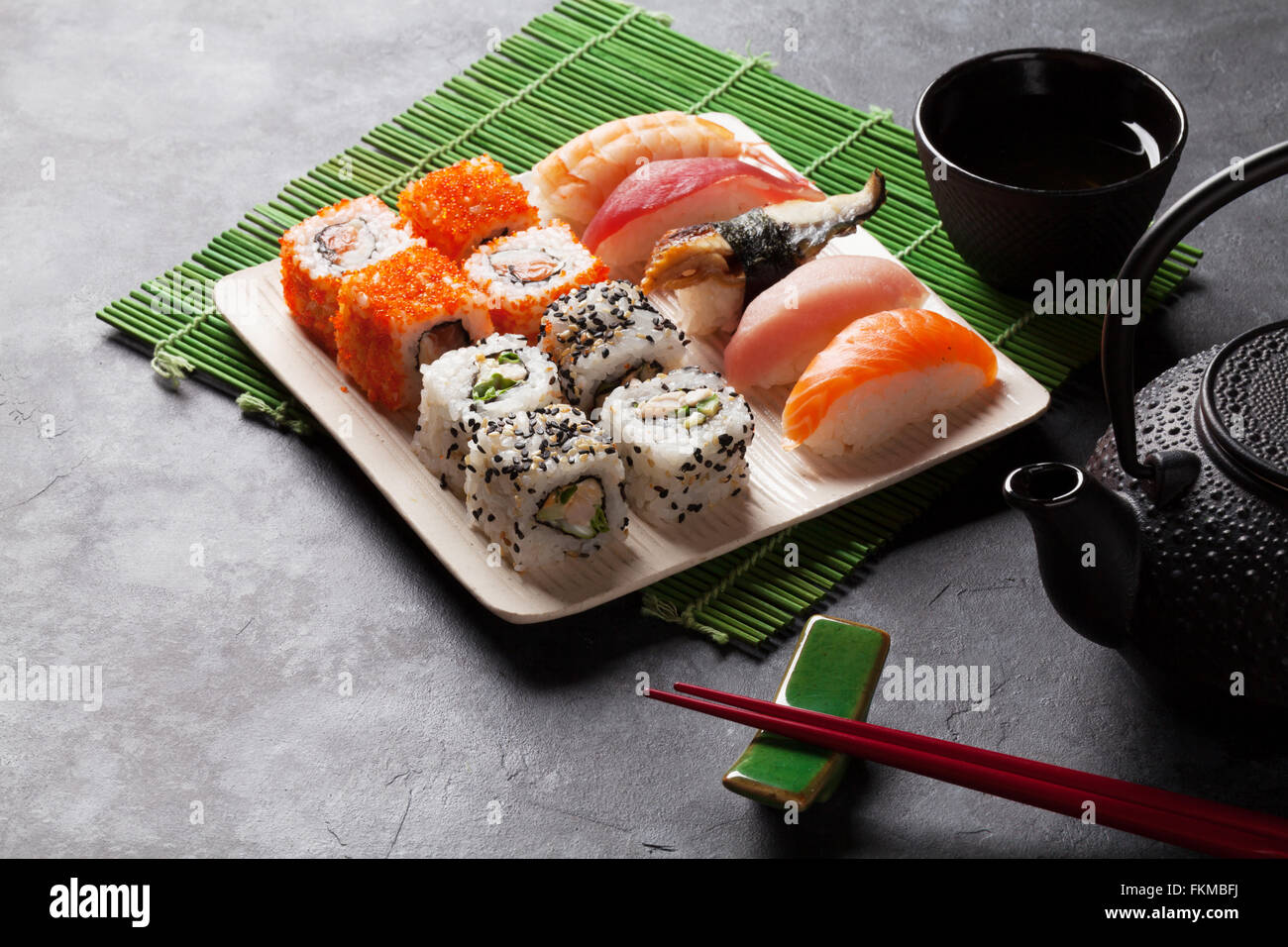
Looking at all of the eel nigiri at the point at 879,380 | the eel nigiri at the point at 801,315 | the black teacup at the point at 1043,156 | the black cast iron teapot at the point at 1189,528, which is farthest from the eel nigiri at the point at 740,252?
the black cast iron teapot at the point at 1189,528

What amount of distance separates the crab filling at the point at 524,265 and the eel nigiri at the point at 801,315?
388mm

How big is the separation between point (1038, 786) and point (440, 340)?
4.60 feet

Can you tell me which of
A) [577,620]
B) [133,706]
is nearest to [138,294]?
[133,706]

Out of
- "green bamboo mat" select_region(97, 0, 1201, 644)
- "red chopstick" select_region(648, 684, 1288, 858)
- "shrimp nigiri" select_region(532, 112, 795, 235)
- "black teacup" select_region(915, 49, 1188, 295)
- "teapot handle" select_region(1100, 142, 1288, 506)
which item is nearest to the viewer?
"teapot handle" select_region(1100, 142, 1288, 506)

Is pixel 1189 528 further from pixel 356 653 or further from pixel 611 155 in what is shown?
pixel 611 155

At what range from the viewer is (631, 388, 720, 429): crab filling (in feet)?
8.34

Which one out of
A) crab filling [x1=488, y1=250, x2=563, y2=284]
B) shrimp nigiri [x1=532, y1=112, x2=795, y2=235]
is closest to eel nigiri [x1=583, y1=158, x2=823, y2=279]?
shrimp nigiri [x1=532, y1=112, x2=795, y2=235]

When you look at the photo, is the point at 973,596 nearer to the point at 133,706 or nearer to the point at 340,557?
the point at 340,557

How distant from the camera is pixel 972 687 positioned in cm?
230

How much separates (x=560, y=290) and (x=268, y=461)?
635 mm

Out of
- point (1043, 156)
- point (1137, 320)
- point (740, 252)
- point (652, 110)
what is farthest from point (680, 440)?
point (652, 110)

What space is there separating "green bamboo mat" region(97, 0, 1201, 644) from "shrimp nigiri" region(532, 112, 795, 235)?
0.79ft

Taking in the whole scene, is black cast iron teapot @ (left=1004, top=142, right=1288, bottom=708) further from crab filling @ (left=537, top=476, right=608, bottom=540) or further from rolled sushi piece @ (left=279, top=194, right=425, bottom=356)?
rolled sushi piece @ (left=279, top=194, right=425, bottom=356)

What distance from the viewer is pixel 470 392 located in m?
2.56
